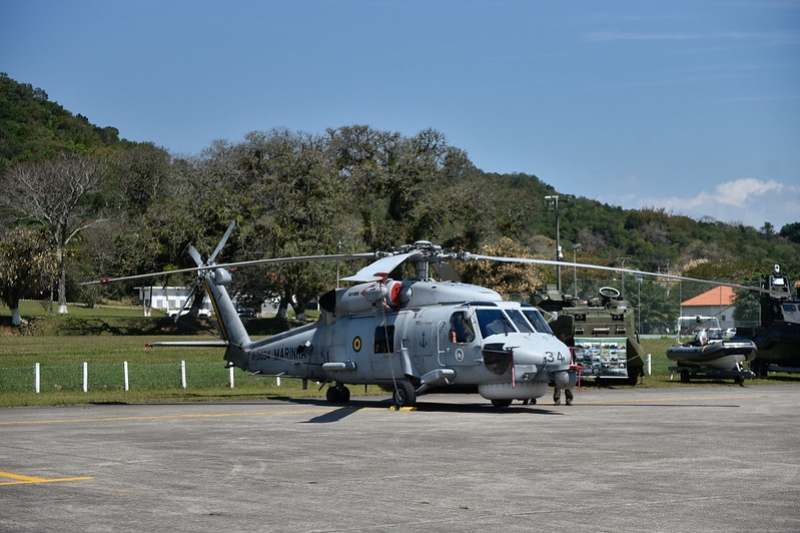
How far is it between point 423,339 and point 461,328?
1.06 metres

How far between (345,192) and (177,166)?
1822 centimetres

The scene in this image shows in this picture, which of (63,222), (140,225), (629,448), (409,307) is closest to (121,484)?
(629,448)

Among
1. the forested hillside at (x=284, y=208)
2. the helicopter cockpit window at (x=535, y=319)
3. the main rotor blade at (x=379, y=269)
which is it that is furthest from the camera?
the forested hillside at (x=284, y=208)

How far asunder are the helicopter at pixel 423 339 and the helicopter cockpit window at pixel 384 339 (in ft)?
0.08

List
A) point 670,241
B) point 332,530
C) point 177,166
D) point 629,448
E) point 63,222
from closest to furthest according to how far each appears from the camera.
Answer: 1. point 332,530
2. point 629,448
3. point 63,222
4. point 177,166
5. point 670,241

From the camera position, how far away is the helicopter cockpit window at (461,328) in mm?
21422

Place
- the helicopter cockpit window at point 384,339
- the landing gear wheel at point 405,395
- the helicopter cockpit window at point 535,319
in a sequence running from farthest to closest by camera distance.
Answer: the helicopter cockpit window at point 384,339 → the landing gear wheel at point 405,395 → the helicopter cockpit window at point 535,319

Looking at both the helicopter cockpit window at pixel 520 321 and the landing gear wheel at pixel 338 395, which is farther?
the landing gear wheel at pixel 338 395

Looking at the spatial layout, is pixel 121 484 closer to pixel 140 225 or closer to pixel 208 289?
pixel 208 289

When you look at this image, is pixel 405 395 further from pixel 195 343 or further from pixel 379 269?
pixel 195 343

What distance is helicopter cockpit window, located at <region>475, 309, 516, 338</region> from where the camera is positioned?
70.0 feet

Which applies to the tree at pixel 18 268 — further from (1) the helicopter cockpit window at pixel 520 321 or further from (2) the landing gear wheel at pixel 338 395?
(1) the helicopter cockpit window at pixel 520 321

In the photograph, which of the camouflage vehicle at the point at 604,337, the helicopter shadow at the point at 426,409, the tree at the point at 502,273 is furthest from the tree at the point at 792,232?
the helicopter shadow at the point at 426,409

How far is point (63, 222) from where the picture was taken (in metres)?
76.2
